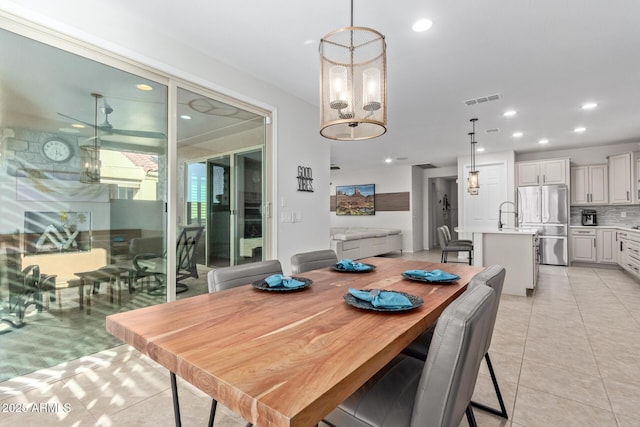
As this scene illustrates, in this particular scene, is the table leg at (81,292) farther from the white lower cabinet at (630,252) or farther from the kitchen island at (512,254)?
the white lower cabinet at (630,252)

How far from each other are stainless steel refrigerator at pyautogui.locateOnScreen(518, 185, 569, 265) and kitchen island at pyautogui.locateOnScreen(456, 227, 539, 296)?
8.39 feet

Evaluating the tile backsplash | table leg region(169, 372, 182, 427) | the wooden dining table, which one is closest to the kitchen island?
the wooden dining table

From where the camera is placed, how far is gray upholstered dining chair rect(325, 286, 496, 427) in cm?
81

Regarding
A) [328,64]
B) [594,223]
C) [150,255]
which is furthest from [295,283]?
[594,223]

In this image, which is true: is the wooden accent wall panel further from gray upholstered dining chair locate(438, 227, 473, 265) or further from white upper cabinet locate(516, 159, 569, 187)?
gray upholstered dining chair locate(438, 227, 473, 265)

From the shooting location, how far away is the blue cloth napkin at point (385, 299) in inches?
46.6

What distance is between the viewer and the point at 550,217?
6301 mm

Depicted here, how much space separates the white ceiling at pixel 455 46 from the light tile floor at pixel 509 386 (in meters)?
2.47

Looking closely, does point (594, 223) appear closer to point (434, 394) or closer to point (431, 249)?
point (431, 249)

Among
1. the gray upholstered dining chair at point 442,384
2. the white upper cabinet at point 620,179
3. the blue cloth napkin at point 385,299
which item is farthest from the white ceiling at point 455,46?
the gray upholstered dining chair at point 442,384

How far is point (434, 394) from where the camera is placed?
84 centimetres

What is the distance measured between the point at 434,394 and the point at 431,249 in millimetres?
9105

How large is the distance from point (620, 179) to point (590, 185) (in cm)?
47

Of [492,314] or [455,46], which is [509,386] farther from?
[455,46]
